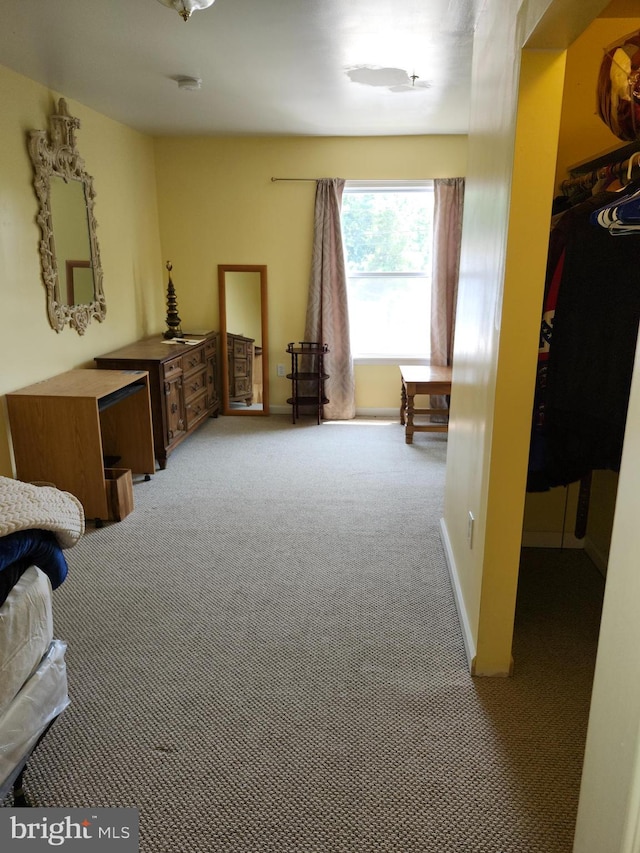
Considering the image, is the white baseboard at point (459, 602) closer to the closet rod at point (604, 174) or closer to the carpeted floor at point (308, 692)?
the carpeted floor at point (308, 692)

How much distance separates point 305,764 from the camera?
1.60 meters

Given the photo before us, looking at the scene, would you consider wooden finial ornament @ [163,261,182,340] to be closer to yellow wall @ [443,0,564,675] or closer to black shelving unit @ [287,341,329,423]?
black shelving unit @ [287,341,329,423]

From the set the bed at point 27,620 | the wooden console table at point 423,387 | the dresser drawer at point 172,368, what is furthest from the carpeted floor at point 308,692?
the wooden console table at point 423,387

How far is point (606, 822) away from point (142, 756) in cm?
123

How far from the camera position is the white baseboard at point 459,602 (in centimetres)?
201

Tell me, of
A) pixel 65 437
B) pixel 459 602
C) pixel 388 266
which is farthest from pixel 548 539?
pixel 388 266

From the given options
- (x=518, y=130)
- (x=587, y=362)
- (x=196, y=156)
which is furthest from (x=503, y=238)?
(x=196, y=156)

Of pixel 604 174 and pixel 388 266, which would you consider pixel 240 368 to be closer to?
pixel 388 266

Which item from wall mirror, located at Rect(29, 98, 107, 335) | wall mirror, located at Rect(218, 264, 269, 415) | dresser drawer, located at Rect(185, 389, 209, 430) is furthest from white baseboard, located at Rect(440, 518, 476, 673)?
wall mirror, located at Rect(218, 264, 269, 415)

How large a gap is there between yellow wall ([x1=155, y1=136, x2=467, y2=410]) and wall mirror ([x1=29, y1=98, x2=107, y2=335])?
4.42 feet

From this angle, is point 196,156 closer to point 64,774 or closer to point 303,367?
point 303,367

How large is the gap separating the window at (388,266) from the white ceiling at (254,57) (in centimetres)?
84

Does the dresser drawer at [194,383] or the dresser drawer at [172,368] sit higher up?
the dresser drawer at [172,368]

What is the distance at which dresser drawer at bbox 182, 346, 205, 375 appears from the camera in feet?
14.2
